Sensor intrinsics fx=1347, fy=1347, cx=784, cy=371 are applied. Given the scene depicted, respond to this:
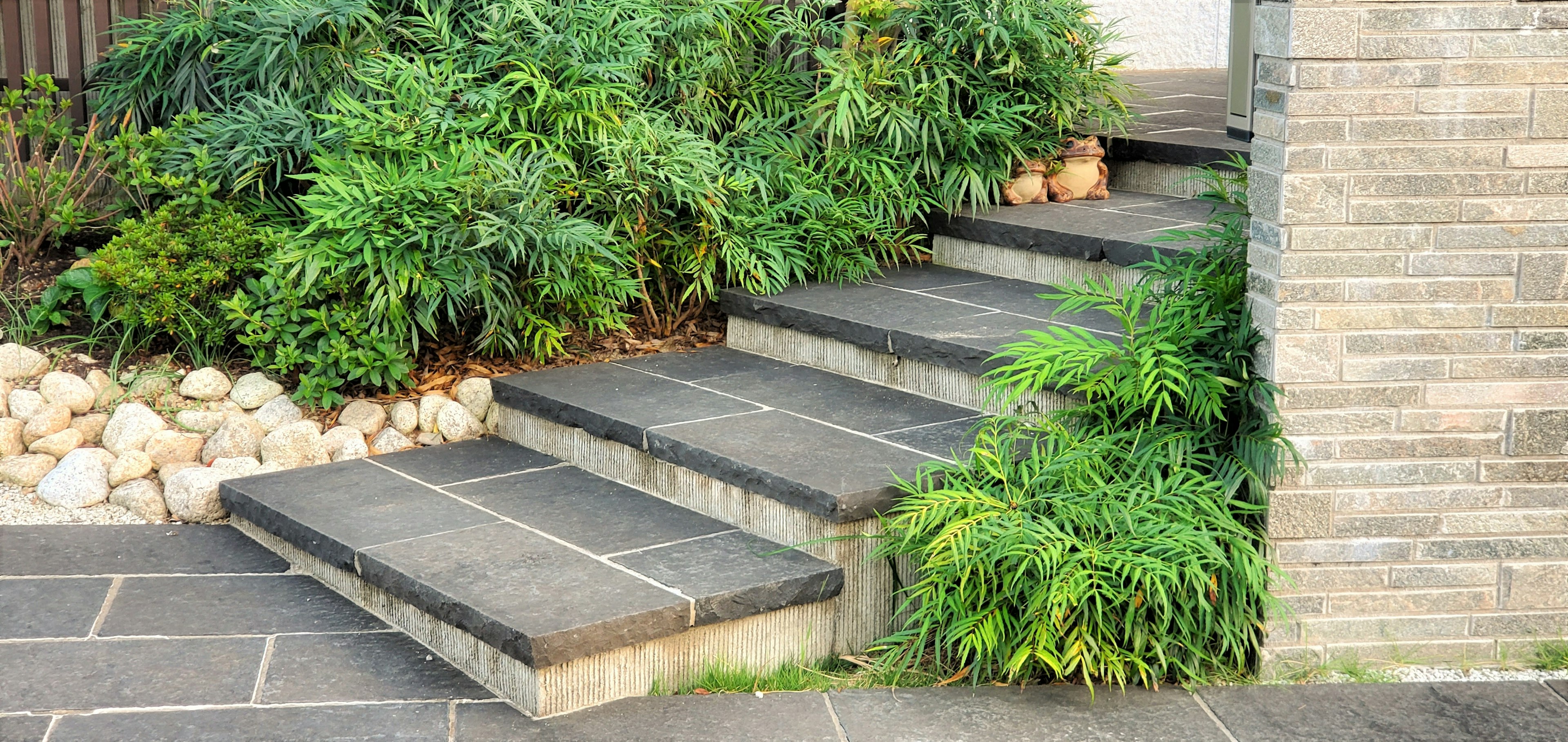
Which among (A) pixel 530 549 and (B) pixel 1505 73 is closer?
(B) pixel 1505 73

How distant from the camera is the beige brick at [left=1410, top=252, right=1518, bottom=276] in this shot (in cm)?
285

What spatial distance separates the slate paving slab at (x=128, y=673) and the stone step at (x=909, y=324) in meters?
1.91

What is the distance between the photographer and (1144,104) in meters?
6.31

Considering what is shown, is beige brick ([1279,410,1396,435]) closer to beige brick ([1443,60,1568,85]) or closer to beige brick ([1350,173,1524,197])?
beige brick ([1350,173,1524,197])

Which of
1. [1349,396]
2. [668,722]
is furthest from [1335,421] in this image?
[668,722]

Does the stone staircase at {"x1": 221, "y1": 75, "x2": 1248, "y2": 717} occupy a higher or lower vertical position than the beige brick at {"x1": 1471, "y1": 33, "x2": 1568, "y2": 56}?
lower

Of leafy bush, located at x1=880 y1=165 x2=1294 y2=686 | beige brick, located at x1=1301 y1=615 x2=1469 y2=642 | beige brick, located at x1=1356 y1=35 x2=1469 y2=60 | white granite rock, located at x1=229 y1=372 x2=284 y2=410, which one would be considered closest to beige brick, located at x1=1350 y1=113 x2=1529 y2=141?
beige brick, located at x1=1356 y1=35 x2=1469 y2=60

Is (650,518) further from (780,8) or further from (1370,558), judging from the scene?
(780,8)

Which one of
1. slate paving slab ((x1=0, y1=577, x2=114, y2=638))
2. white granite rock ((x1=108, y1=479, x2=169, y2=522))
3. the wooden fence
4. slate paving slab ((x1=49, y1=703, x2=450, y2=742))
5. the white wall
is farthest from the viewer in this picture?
the white wall

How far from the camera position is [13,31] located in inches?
204

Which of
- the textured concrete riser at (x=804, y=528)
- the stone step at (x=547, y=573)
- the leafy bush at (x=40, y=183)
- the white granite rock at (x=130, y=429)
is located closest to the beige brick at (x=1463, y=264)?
the textured concrete riser at (x=804, y=528)

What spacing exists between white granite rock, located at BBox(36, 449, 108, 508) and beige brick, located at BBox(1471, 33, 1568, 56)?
384 centimetres

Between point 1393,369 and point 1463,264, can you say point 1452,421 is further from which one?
point 1463,264

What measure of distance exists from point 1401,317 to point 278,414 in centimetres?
327
